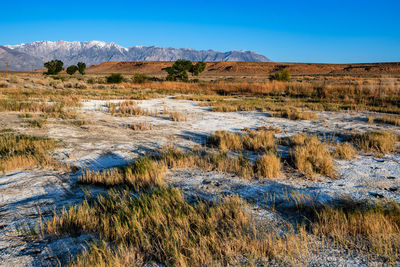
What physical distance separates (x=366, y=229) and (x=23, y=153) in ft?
19.4

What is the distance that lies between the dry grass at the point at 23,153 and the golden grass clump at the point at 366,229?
15.1 feet

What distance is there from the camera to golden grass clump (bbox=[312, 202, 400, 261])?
2402 mm

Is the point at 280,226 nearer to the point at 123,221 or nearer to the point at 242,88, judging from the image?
the point at 123,221

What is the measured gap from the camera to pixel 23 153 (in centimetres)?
533

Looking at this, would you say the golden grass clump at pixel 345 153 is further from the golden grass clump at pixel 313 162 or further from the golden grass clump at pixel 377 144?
the golden grass clump at pixel 377 144

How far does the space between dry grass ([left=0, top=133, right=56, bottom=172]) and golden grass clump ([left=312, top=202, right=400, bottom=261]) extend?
15.1ft

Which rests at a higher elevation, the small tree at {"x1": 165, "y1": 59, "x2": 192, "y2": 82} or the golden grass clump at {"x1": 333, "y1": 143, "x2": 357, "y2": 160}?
the small tree at {"x1": 165, "y1": 59, "x2": 192, "y2": 82}

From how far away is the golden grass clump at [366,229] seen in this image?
2.40 m

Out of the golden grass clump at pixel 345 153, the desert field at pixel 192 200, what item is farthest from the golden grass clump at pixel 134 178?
the golden grass clump at pixel 345 153

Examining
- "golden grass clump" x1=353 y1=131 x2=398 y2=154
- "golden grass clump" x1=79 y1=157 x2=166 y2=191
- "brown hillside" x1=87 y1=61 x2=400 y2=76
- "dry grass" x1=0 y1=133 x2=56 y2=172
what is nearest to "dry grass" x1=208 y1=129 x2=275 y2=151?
"golden grass clump" x1=353 y1=131 x2=398 y2=154

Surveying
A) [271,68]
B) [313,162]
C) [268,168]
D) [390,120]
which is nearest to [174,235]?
[268,168]

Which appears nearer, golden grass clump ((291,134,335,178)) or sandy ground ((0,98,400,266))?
sandy ground ((0,98,400,266))

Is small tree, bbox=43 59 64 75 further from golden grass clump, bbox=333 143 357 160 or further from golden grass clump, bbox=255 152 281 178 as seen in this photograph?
golden grass clump, bbox=333 143 357 160

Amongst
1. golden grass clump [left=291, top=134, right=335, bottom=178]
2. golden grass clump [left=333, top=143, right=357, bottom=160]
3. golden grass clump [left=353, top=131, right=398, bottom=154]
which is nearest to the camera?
golden grass clump [left=291, top=134, right=335, bottom=178]
